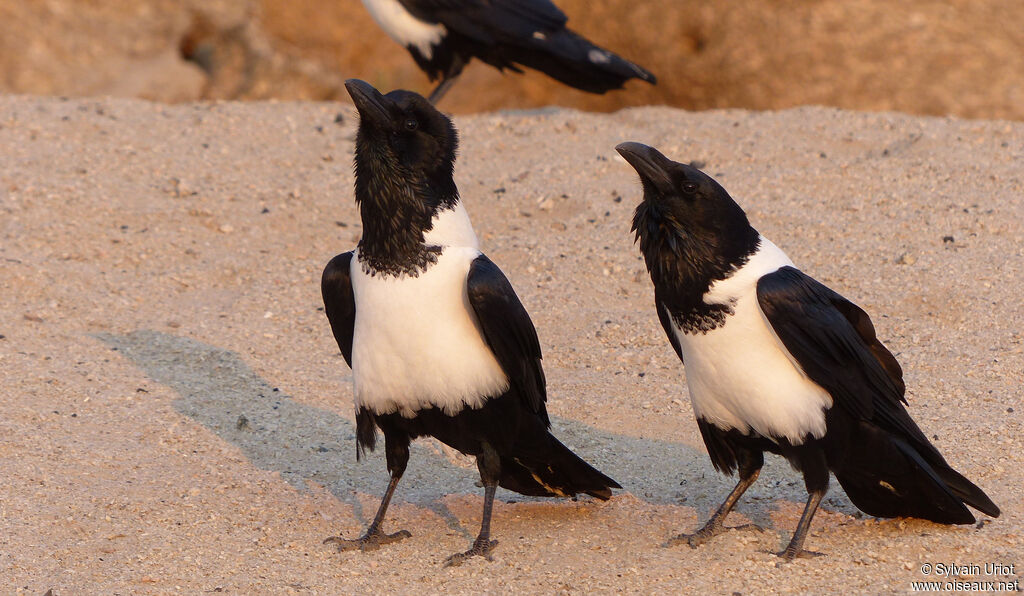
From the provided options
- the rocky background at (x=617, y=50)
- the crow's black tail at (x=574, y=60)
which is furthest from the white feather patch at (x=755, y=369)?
the rocky background at (x=617, y=50)

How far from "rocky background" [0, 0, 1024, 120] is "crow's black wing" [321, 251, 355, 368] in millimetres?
6330

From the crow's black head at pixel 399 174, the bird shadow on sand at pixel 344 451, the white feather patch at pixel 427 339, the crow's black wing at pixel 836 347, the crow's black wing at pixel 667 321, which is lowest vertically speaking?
the bird shadow on sand at pixel 344 451

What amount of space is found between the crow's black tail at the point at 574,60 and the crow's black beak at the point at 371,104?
178 inches

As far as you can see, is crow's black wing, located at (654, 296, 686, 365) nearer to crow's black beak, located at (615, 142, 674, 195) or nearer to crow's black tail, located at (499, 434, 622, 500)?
crow's black beak, located at (615, 142, 674, 195)

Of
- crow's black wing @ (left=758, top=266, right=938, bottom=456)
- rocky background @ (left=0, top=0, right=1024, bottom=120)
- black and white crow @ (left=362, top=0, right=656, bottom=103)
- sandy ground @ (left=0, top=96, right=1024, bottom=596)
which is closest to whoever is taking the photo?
crow's black wing @ (left=758, top=266, right=938, bottom=456)

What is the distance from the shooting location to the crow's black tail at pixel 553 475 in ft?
13.5

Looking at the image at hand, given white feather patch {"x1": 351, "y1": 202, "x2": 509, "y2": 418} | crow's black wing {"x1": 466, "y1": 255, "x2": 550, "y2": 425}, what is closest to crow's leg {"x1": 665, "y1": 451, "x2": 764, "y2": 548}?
crow's black wing {"x1": 466, "y1": 255, "x2": 550, "y2": 425}

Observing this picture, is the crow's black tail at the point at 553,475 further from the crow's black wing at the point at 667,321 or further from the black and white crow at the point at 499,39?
the black and white crow at the point at 499,39

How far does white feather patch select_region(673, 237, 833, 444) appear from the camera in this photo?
12.1 ft

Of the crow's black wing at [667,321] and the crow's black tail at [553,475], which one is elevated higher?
the crow's black wing at [667,321]

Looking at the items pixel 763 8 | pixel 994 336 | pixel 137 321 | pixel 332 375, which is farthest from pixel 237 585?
pixel 763 8

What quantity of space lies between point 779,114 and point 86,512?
5.67m

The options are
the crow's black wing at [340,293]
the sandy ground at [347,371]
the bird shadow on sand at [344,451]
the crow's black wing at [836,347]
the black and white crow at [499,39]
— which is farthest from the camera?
the black and white crow at [499,39]

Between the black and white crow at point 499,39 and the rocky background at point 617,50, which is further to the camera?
the rocky background at point 617,50
